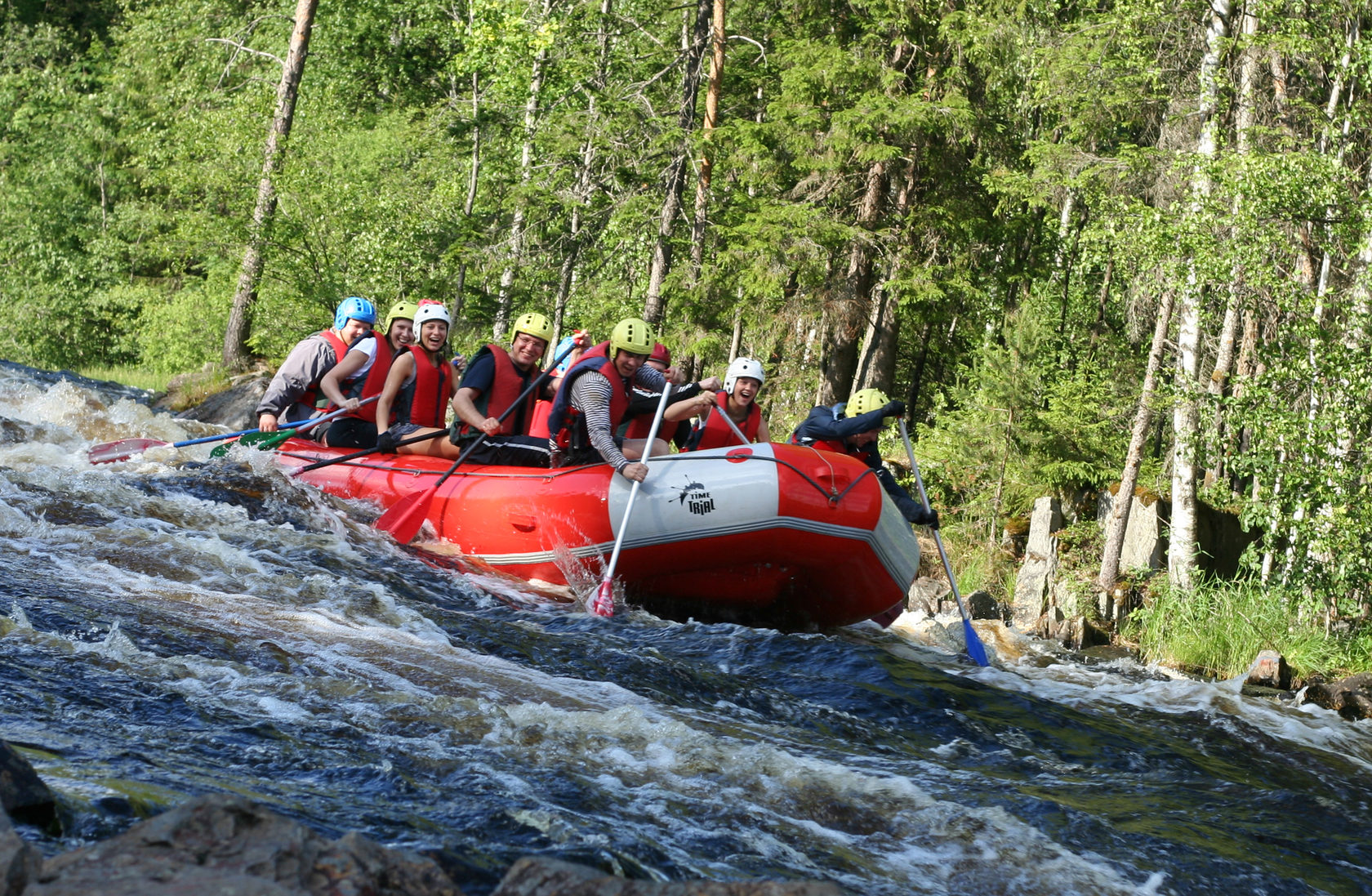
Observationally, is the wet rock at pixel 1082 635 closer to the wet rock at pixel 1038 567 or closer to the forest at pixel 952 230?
the forest at pixel 952 230

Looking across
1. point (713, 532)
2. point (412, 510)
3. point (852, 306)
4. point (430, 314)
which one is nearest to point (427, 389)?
point (430, 314)

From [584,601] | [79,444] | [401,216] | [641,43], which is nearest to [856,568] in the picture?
[584,601]

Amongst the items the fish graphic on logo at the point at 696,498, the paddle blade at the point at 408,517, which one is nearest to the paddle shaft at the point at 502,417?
the paddle blade at the point at 408,517

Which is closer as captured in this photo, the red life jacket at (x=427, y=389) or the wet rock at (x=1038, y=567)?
the red life jacket at (x=427, y=389)

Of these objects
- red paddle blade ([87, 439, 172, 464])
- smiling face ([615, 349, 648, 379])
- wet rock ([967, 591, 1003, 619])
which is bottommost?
wet rock ([967, 591, 1003, 619])

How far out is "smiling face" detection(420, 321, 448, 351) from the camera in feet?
33.5

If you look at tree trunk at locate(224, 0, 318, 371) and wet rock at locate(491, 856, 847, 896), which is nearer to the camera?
wet rock at locate(491, 856, 847, 896)

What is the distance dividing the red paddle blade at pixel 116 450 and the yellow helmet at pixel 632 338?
439 cm

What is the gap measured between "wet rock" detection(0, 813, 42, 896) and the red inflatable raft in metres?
5.57

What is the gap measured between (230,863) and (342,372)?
8719 mm

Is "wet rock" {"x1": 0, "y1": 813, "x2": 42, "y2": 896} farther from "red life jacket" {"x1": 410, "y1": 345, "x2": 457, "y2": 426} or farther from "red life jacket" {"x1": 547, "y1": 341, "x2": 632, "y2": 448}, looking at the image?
"red life jacket" {"x1": 410, "y1": 345, "x2": 457, "y2": 426}

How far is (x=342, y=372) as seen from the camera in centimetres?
1077

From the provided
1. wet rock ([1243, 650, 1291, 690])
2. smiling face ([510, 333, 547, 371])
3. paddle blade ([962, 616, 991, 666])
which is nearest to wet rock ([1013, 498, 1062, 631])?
wet rock ([1243, 650, 1291, 690])

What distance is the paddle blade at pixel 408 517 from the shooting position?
877 cm
